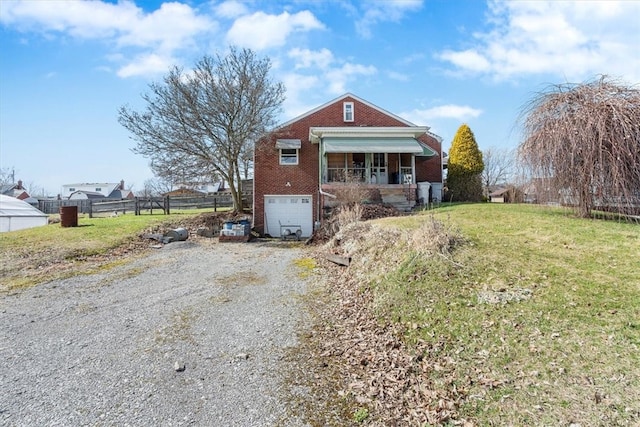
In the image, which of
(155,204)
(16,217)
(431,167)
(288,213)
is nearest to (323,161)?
(288,213)

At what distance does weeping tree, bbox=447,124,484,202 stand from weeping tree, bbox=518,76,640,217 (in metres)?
10.3

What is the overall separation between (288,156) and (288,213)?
3.29 m

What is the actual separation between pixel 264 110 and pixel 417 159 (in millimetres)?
9752

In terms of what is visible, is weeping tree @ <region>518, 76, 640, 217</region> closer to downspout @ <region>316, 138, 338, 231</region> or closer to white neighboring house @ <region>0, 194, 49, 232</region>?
downspout @ <region>316, 138, 338, 231</region>

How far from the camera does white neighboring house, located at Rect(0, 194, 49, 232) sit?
19.7 meters

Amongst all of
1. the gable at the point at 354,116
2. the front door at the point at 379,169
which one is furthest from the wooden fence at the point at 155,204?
the front door at the point at 379,169

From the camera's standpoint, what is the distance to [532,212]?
38.2 ft

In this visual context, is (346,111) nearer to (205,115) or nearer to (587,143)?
(205,115)

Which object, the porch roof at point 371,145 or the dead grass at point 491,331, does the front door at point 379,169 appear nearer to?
the porch roof at point 371,145

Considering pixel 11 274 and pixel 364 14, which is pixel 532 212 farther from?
pixel 11 274

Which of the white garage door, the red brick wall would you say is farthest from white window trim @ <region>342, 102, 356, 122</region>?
the red brick wall

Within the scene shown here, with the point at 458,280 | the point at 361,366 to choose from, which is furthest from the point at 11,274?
the point at 458,280

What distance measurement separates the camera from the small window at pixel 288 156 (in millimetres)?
19844

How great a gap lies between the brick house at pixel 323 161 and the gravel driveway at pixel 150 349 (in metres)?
10.2
